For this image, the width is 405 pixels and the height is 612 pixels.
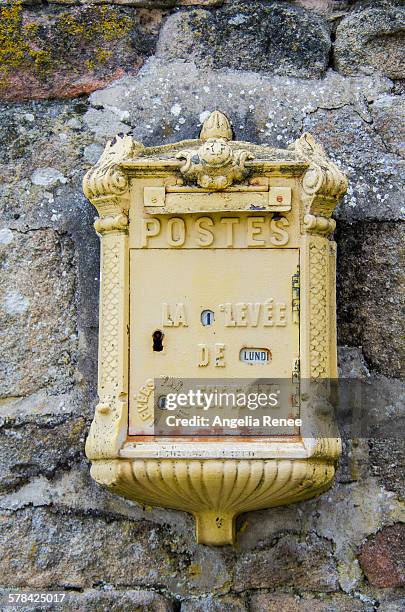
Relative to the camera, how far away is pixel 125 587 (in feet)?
7.83

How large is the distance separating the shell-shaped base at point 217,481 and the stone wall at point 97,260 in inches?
4.1

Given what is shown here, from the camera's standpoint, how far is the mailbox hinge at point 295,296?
2.29 meters

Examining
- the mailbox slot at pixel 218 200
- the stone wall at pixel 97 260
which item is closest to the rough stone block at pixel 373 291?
the stone wall at pixel 97 260

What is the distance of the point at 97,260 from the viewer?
98.6 inches

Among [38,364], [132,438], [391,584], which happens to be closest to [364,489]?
[391,584]

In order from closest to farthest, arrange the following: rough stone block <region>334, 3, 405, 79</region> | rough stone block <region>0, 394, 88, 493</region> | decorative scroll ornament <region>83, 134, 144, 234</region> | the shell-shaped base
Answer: the shell-shaped base < decorative scroll ornament <region>83, 134, 144, 234</region> < rough stone block <region>0, 394, 88, 493</region> < rough stone block <region>334, 3, 405, 79</region>

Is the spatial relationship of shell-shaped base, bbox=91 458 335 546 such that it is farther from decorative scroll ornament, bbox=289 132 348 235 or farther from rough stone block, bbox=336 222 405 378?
decorative scroll ornament, bbox=289 132 348 235

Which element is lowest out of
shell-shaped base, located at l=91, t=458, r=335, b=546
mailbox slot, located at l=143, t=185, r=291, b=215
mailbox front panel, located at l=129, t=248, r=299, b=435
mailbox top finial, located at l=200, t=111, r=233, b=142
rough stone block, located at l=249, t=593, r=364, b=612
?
rough stone block, located at l=249, t=593, r=364, b=612

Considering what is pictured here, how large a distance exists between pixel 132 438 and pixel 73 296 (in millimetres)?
410

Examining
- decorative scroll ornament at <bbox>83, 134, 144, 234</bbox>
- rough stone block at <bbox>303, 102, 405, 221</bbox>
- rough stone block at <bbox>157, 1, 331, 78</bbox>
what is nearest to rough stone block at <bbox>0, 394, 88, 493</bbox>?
decorative scroll ornament at <bbox>83, 134, 144, 234</bbox>

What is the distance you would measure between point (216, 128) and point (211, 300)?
0.39m

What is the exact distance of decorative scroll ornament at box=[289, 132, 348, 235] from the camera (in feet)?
7.59

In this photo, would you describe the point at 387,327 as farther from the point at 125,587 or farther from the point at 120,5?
the point at 120,5

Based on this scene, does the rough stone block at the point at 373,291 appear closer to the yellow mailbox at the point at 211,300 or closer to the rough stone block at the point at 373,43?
the yellow mailbox at the point at 211,300
